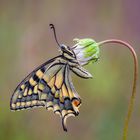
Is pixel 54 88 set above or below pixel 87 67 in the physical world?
below

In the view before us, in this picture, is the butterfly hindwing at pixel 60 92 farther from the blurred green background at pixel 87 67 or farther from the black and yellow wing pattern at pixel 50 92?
the blurred green background at pixel 87 67

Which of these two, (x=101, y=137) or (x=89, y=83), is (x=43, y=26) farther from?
(x=101, y=137)

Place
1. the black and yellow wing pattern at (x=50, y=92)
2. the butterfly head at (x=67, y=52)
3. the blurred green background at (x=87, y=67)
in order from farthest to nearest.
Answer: the blurred green background at (x=87, y=67) → the butterfly head at (x=67, y=52) → the black and yellow wing pattern at (x=50, y=92)

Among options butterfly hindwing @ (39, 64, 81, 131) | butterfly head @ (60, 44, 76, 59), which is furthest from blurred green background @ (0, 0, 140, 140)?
butterfly head @ (60, 44, 76, 59)

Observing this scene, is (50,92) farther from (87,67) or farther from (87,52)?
(87,67)

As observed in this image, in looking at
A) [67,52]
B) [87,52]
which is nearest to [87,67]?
[87,52]

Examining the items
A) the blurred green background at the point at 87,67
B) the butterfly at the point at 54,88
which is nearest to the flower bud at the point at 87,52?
the butterfly at the point at 54,88

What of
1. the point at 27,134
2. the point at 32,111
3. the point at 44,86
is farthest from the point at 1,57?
the point at 44,86
